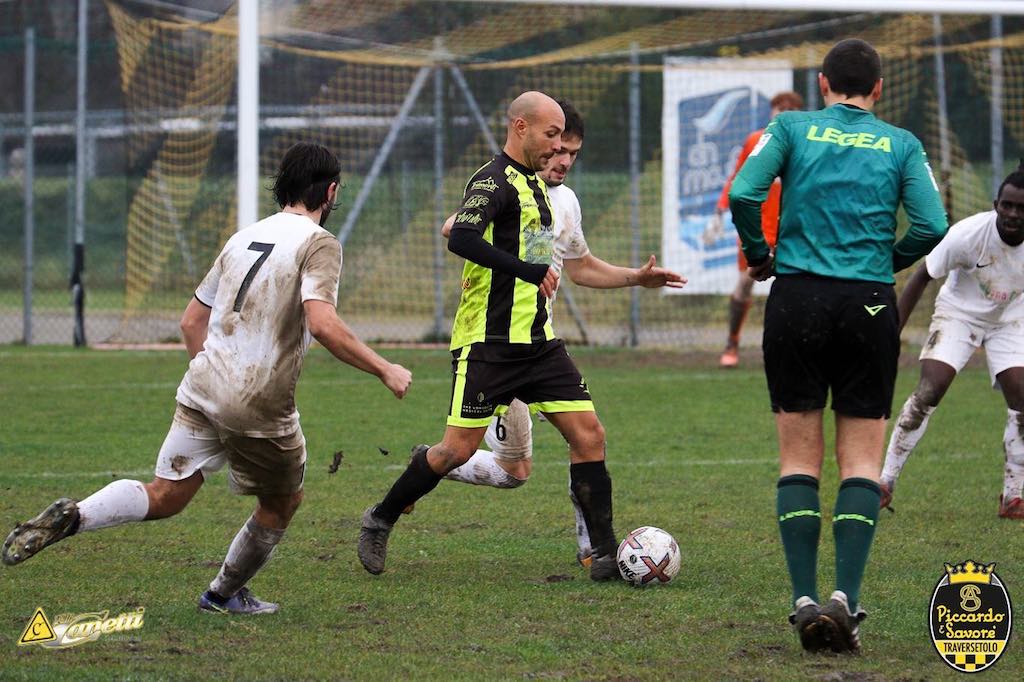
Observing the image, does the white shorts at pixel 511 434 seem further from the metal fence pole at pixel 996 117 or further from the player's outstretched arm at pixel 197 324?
the metal fence pole at pixel 996 117

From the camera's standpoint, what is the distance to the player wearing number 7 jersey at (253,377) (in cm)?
482

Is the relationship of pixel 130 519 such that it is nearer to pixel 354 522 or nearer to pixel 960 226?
pixel 354 522

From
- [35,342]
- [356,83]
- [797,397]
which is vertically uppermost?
[356,83]

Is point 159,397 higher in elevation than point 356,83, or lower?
lower

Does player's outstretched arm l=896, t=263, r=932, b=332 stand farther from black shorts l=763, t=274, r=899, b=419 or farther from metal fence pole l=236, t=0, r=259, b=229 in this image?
metal fence pole l=236, t=0, r=259, b=229

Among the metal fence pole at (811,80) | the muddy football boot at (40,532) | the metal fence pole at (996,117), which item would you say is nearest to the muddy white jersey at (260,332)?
the muddy football boot at (40,532)

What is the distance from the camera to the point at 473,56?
16.6 metres

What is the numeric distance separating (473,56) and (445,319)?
3.02 metres

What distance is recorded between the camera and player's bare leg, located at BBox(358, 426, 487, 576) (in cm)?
577

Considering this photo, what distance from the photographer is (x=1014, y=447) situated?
723 centimetres

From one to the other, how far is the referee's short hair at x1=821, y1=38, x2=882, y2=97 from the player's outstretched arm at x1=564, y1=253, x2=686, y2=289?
1362 mm

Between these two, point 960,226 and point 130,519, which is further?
point 960,226

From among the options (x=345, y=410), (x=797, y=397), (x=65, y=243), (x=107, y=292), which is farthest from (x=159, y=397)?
(x=65, y=243)

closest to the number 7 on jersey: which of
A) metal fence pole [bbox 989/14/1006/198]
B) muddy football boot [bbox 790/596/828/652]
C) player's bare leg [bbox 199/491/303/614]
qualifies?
player's bare leg [bbox 199/491/303/614]
